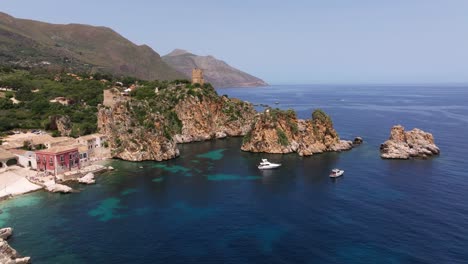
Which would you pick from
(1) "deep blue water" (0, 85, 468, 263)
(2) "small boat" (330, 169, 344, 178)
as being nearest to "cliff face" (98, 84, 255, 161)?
(1) "deep blue water" (0, 85, 468, 263)

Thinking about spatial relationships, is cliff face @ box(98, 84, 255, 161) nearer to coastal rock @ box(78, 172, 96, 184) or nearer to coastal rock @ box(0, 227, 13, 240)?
coastal rock @ box(78, 172, 96, 184)

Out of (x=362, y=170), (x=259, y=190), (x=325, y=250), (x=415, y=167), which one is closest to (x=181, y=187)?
(x=259, y=190)

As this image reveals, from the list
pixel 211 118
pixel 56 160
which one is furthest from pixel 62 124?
pixel 211 118

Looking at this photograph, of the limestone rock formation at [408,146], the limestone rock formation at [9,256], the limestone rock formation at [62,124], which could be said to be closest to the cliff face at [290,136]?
the limestone rock formation at [408,146]

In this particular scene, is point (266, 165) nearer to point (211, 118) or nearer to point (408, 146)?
point (408, 146)

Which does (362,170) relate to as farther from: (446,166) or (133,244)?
(133,244)

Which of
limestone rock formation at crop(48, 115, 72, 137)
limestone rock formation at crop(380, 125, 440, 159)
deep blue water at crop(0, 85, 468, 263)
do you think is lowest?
deep blue water at crop(0, 85, 468, 263)

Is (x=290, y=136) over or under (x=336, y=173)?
over
